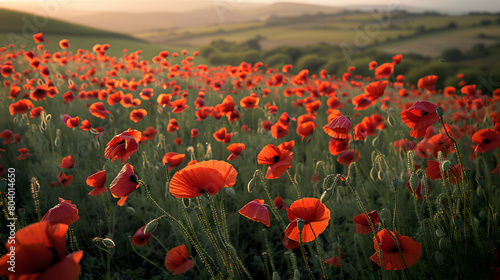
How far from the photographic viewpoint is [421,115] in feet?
4.57

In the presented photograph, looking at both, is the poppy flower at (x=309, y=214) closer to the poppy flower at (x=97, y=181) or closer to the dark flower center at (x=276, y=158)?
the dark flower center at (x=276, y=158)

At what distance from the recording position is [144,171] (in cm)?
267

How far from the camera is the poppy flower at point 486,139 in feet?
5.07

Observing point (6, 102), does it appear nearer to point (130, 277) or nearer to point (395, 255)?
point (130, 277)

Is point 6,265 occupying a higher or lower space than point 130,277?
higher

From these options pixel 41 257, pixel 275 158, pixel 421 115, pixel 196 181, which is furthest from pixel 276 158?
pixel 41 257

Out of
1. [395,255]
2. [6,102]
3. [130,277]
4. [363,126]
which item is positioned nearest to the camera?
[395,255]

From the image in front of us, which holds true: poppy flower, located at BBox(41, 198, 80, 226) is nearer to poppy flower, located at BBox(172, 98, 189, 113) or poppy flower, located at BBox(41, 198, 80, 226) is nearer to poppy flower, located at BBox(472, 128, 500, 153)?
poppy flower, located at BBox(472, 128, 500, 153)

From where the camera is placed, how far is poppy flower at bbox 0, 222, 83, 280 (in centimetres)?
68

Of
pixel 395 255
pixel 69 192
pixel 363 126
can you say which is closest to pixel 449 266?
pixel 395 255

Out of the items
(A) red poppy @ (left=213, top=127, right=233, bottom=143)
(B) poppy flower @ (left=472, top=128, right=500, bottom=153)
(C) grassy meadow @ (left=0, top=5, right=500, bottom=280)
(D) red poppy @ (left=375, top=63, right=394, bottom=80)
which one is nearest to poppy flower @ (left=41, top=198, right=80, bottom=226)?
(C) grassy meadow @ (left=0, top=5, right=500, bottom=280)

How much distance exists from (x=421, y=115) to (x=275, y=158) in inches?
26.3

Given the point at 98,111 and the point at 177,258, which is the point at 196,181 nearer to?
the point at 177,258

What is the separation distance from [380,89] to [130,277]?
196cm
